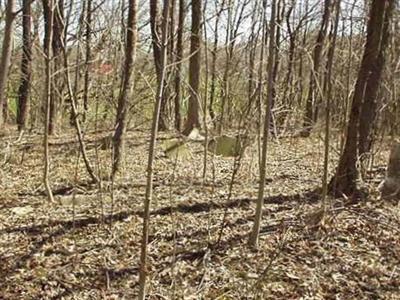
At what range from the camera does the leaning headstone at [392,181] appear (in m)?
6.98

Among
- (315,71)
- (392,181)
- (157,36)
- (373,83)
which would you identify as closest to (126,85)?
(315,71)

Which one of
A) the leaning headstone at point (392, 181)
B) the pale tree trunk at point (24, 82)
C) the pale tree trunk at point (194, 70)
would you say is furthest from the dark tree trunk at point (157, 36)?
the pale tree trunk at point (24, 82)

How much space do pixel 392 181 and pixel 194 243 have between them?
3.22 meters

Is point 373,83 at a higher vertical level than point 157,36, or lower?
lower

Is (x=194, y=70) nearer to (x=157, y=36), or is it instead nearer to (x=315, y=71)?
(x=315, y=71)

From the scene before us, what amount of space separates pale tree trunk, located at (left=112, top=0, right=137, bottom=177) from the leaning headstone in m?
3.91

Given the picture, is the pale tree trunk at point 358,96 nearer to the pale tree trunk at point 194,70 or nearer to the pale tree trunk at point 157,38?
the pale tree trunk at point 157,38

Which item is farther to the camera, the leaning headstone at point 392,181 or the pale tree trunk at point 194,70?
the pale tree trunk at point 194,70

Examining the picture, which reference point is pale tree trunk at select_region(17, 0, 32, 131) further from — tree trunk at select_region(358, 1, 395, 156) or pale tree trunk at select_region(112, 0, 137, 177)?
tree trunk at select_region(358, 1, 395, 156)

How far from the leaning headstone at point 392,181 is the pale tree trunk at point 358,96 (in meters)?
0.46

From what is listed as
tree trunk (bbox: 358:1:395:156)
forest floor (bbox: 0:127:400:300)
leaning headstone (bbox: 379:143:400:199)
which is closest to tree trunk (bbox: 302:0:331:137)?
tree trunk (bbox: 358:1:395:156)

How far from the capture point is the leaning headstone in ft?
22.9

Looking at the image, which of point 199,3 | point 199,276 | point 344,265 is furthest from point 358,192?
point 199,3

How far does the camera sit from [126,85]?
756 cm
